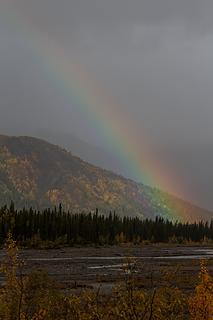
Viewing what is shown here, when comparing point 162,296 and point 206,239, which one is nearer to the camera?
point 162,296

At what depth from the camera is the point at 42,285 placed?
14023mm

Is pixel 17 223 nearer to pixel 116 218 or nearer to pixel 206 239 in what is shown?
pixel 116 218

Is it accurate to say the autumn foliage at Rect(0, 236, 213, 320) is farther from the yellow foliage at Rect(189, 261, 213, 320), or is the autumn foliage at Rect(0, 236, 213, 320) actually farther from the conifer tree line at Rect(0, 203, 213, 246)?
the conifer tree line at Rect(0, 203, 213, 246)

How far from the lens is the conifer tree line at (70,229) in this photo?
110m

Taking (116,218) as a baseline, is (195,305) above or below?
below

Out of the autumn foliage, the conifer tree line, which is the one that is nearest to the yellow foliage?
the autumn foliage

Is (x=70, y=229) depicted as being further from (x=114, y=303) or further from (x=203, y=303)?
(x=203, y=303)

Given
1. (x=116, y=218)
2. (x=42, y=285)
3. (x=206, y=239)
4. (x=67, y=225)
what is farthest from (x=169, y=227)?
(x=42, y=285)

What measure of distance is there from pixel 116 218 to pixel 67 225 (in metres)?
34.8

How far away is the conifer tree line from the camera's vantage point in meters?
110

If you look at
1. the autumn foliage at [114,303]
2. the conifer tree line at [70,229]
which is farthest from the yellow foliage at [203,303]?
the conifer tree line at [70,229]

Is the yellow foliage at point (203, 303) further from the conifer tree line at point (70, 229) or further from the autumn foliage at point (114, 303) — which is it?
the conifer tree line at point (70, 229)

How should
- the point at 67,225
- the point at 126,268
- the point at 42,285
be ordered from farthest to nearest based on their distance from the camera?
the point at 67,225
the point at 42,285
the point at 126,268

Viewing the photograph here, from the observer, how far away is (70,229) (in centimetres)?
12119
